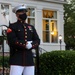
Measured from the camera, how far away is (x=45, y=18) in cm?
2109

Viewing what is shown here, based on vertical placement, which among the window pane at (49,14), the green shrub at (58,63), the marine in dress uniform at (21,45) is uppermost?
the window pane at (49,14)

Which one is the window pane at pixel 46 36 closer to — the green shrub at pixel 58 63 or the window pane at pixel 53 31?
the window pane at pixel 53 31

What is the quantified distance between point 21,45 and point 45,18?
16143 mm

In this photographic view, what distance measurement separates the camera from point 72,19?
34.9 metres

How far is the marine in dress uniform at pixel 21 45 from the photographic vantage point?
4.99 m

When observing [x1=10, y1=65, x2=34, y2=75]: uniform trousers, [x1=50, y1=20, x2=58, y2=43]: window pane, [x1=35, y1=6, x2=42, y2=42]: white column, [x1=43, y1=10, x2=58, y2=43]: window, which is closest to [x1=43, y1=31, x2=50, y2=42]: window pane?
[x1=43, y1=10, x2=58, y2=43]: window

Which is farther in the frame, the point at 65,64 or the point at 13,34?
the point at 65,64

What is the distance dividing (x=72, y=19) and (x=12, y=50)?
30.2 m

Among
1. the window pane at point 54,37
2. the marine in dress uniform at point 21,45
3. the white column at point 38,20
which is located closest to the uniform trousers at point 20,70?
the marine in dress uniform at point 21,45

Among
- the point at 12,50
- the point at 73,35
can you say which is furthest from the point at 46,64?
the point at 73,35

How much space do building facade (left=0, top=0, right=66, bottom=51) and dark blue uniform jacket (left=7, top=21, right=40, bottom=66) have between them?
558 inches

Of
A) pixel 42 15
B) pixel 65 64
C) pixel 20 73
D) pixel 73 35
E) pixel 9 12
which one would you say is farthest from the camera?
pixel 73 35

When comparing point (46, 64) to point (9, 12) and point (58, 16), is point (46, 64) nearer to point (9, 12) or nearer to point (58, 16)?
point (9, 12)

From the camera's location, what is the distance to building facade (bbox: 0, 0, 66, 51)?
20.0 metres
